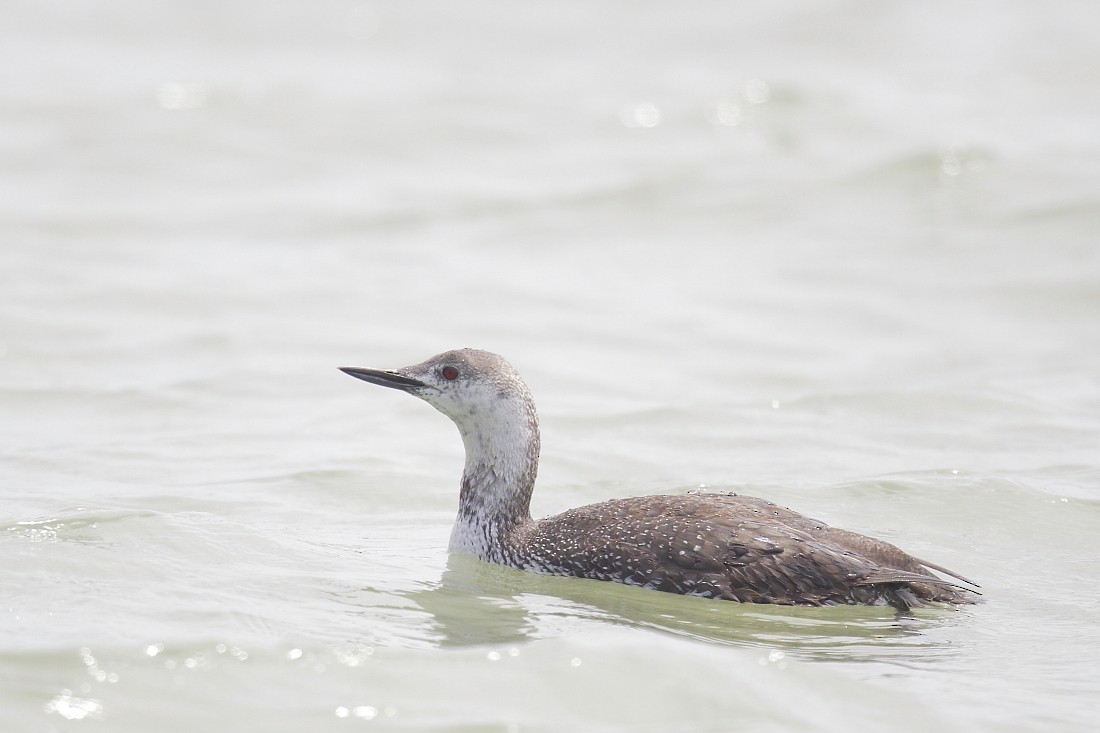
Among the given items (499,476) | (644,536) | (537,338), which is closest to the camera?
(644,536)

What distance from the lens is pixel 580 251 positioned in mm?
14977

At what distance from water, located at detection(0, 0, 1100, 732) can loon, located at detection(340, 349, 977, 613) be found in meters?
0.13

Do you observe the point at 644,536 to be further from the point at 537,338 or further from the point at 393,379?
the point at 537,338

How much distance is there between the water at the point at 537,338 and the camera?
18.2 ft

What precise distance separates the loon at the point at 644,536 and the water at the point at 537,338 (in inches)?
5.2

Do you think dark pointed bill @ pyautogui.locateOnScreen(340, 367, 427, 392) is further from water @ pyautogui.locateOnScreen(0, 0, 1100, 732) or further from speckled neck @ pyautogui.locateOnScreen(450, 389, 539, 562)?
water @ pyautogui.locateOnScreen(0, 0, 1100, 732)

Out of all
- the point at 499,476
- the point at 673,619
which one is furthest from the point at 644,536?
the point at 499,476

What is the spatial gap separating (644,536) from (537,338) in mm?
5780

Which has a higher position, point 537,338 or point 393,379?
point 537,338

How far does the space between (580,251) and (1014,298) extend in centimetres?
397

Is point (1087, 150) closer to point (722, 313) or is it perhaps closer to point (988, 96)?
point (988, 96)

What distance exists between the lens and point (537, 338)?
12.3 metres

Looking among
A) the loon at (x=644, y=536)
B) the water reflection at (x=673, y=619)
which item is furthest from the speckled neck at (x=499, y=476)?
the water reflection at (x=673, y=619)

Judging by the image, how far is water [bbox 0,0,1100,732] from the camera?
18.2ft
